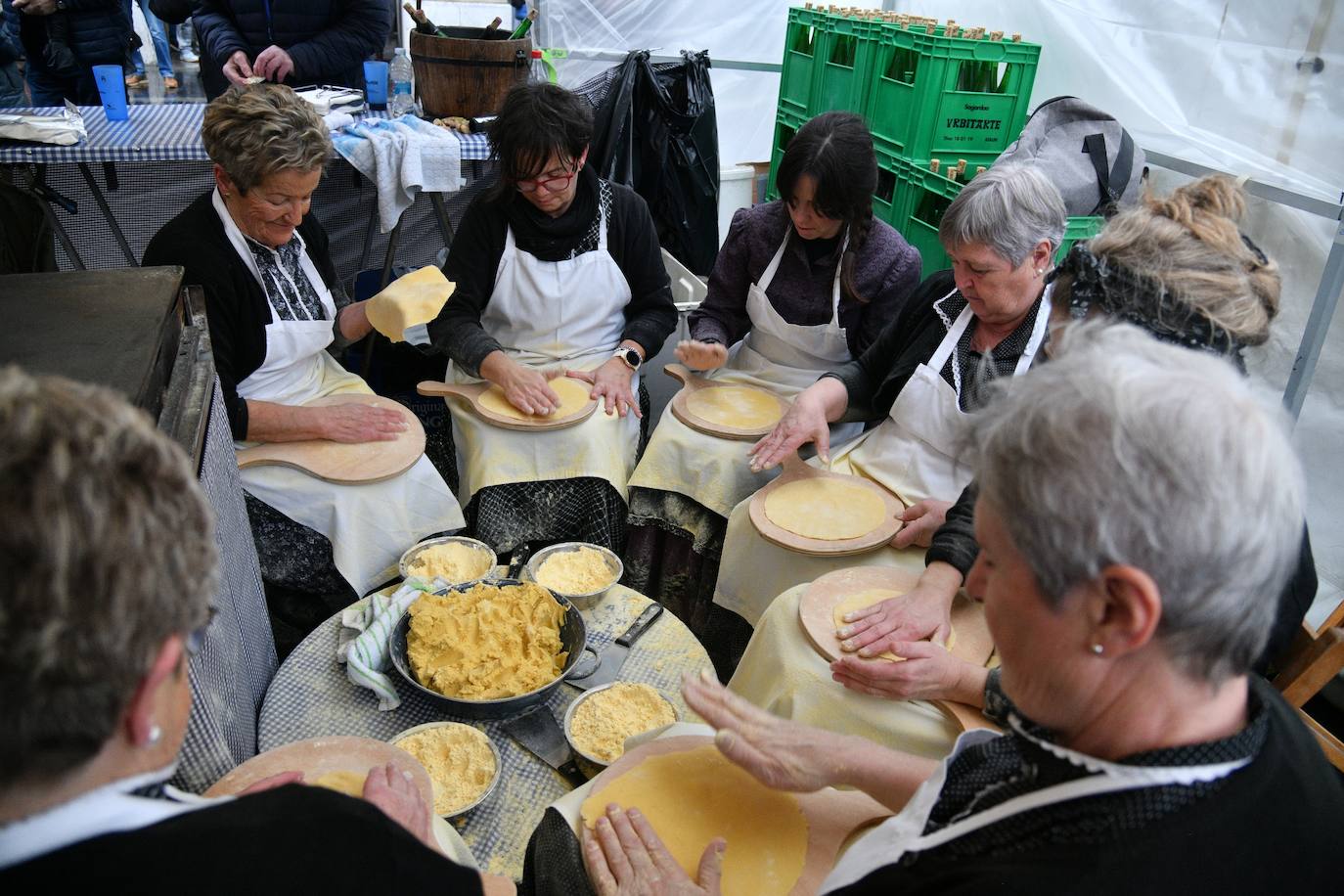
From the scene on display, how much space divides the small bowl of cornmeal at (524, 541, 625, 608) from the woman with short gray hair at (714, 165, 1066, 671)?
45 centimetres

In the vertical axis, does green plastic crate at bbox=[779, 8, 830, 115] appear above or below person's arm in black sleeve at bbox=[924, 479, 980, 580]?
above

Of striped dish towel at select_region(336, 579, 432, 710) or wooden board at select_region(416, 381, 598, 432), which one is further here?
wooden board at select_region(416, 381, 598, 432)

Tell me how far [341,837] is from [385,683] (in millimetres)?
885

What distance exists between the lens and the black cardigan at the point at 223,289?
246 centimetres

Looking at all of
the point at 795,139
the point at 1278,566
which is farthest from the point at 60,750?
the point at 795,139

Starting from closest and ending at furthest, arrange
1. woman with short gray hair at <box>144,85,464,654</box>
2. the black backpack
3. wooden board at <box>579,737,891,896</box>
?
wooden board at <box>579,737,891,896</box> → woman with short gray hair at <box>144,85,464,654</box> → the black backpack

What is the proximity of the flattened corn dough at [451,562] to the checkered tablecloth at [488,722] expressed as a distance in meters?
0.30

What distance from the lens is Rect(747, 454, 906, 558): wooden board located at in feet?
7.39

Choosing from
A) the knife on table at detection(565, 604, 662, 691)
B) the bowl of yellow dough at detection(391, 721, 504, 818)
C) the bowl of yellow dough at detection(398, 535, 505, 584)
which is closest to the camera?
the bowl of yellow dough at detection(391, 721, 504, 818)

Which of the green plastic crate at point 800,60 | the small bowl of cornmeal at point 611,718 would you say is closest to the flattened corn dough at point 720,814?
the small bowl of cornmeal at point 611,718

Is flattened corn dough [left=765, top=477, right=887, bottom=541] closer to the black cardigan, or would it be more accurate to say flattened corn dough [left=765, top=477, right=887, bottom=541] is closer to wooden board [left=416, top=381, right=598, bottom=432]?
wooden board [left=416, top=381, right=598, bottom=432]

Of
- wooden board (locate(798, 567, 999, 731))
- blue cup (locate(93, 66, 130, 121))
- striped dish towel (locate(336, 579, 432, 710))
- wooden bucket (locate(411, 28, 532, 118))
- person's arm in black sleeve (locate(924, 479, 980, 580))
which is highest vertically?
wooden bucket (locate(411, 28, 532, 118))

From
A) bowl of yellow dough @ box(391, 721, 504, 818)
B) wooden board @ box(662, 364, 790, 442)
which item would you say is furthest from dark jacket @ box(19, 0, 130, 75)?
bowl of yellow dough @ box(391, 721, 504, 818)

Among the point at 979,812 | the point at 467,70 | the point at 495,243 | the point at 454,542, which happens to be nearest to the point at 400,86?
the point at 467,70
